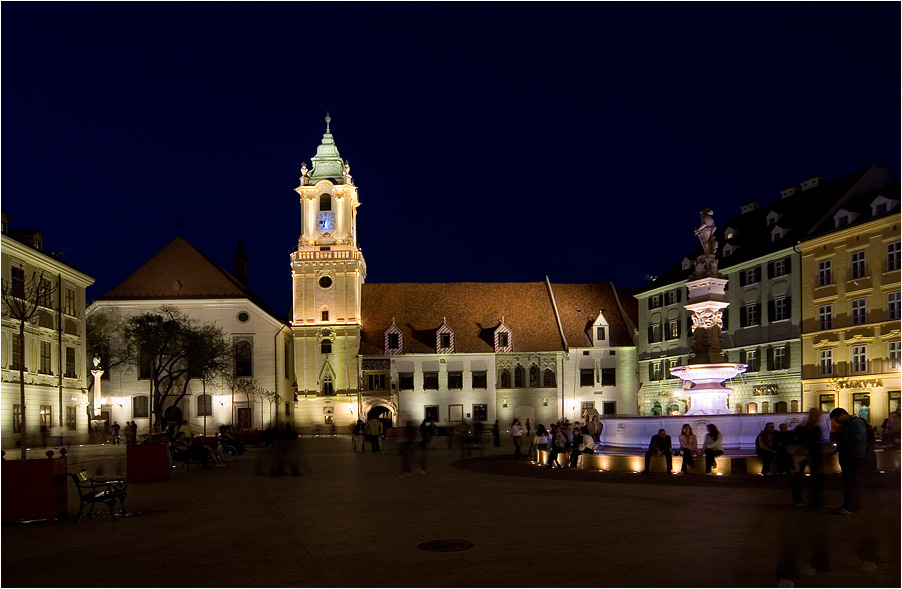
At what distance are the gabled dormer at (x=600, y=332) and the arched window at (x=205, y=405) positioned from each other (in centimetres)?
2957

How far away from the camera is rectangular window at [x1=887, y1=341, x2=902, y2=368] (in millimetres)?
42531

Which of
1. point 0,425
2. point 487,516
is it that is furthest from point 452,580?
point 0,425

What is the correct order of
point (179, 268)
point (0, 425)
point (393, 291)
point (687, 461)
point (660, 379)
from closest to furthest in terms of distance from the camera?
point (687, 461), point (0, 425), point (660, 379), point (179, 268), point (393, 291)

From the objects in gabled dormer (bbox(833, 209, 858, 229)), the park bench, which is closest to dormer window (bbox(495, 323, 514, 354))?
gabled dormer (bbox(833, 209, 858, 229))

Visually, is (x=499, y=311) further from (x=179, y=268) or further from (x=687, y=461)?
(x=687, y=461)

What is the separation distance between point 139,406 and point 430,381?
2170cm

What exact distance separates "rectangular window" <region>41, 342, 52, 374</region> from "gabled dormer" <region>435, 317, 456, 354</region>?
31.3m

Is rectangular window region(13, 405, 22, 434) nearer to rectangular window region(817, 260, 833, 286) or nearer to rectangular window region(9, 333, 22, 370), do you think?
rectangular window region(9, 333, 22, 370)

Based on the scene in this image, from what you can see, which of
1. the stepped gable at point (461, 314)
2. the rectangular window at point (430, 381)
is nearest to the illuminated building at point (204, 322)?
the stepped gable at point (461, 314)

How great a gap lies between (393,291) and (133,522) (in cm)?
6271

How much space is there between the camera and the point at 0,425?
38.9 metres

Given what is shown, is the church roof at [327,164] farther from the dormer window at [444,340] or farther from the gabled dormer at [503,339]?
the gabled dormer at [503,339]

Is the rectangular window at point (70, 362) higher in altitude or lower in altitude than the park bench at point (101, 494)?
higher

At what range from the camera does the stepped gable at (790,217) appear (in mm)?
51188
